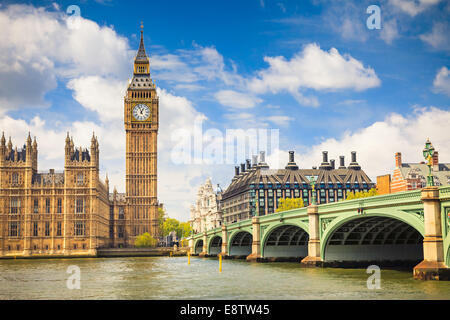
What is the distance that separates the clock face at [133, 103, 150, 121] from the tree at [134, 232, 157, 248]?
110 ft

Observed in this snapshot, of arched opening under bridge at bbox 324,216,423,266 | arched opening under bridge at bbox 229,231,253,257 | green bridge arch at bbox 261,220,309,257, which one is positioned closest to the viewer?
arched opening under bridge at bbox 324,216,423,266

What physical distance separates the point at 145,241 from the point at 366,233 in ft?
324

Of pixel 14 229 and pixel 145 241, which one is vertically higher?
pixel 14 229

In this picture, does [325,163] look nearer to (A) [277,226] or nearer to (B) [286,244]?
(B) [286,244]

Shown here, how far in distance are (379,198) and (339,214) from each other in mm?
8181

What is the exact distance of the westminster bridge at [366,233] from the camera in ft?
123

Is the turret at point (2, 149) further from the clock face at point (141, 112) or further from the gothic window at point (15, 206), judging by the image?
the clock face at point (141, 112)

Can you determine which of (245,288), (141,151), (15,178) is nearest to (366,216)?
(245,288)

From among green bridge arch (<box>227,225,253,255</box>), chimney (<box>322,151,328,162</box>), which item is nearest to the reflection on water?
green bridge arch (<box>227,225,253,255</box>)

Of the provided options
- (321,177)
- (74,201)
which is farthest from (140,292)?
(321,177)

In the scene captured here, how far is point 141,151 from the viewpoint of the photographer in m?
163

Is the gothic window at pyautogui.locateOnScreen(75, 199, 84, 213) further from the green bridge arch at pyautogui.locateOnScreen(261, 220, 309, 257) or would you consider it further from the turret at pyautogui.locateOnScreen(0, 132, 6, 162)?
the green bridge arch at pyautogui.locateOnScreen(261, 220, 309, 257)

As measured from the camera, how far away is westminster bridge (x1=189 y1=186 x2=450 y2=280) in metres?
37.6
